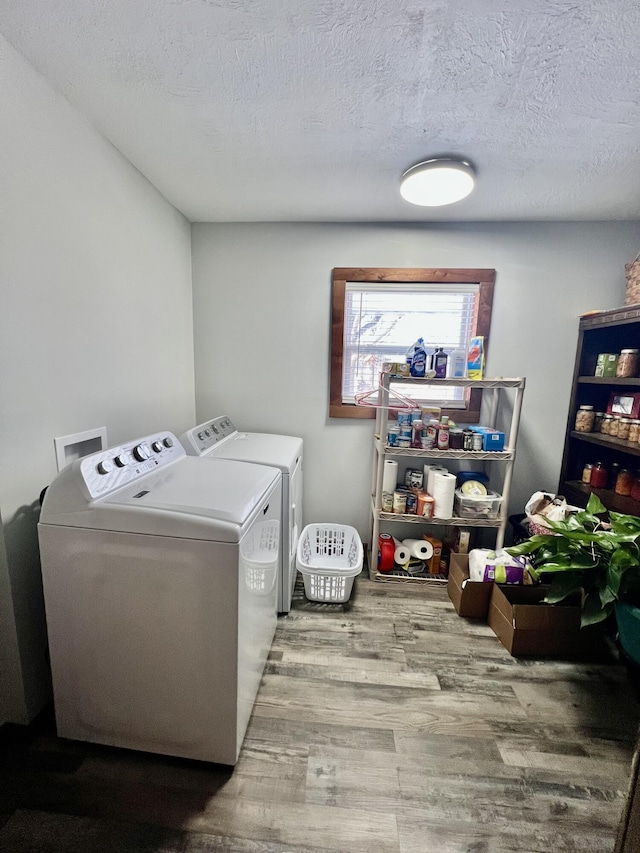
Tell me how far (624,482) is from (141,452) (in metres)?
2.54

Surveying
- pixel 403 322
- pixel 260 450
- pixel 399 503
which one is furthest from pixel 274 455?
pixel 403 322

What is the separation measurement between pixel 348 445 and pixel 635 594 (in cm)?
159

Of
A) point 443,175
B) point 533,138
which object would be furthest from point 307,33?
point 533,138

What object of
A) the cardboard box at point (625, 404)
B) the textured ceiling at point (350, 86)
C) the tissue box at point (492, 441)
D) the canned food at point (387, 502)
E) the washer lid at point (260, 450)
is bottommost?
the canned food at point (387, 502)

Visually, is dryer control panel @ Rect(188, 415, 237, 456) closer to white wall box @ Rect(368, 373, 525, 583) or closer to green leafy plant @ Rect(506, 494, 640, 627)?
white wall box @ Rect(368, 373, 525, 583)

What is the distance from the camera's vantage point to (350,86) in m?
1.10

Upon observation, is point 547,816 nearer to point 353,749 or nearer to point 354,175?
point 353,749

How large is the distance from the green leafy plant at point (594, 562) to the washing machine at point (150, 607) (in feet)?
4.16

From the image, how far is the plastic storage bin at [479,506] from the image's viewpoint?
6.66 feet

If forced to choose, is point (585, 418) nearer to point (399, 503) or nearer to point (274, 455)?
point (399, 503)

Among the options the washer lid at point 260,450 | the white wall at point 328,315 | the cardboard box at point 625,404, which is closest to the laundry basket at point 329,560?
the white wall at point 328,315

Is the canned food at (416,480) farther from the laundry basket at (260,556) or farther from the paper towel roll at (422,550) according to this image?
the laundry basket at (260,556)

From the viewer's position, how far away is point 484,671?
1477mm

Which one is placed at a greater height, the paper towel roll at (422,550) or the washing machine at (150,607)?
the washing machine at (150,607)
